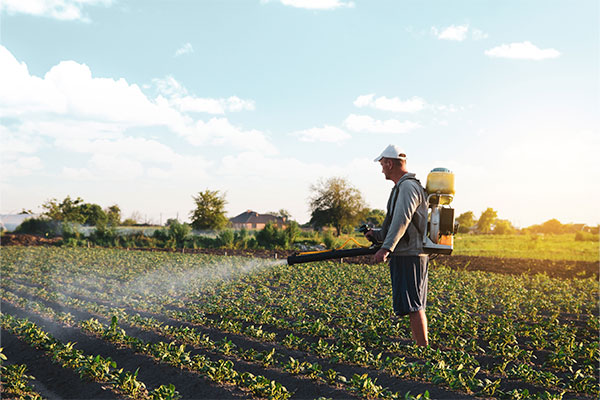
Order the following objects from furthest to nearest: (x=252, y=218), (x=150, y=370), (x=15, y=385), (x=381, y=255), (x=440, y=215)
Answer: (x=252, y=218) → (x=150, y=370) → (x=15, y=385) → (x=440, y=215) → (x=381, y=255)

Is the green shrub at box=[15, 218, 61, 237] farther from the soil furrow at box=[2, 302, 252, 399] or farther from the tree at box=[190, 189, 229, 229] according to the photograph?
the soil furrow at box=[2, 302, 252, 399]

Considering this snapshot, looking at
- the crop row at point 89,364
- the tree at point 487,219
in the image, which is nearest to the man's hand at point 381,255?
the crop row at point 89,364

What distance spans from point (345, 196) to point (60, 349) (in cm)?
4480

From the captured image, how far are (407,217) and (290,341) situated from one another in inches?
118

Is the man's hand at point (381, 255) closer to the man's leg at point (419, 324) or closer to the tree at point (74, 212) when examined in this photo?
the man's leg at point (419, 324)

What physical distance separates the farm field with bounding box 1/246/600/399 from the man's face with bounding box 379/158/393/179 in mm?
2137

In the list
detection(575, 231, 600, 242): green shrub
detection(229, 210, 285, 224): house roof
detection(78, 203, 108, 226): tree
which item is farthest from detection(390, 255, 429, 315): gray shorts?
detection(229, 210, 285, 224): house roof

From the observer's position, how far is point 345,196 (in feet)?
167

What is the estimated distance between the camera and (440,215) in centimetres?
505

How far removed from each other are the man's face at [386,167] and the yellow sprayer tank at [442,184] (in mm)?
424

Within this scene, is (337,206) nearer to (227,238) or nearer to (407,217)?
(227,238)

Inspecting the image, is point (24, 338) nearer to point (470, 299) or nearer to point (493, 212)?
point (470, 299)

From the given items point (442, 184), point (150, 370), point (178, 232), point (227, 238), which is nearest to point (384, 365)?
point (442, 184)

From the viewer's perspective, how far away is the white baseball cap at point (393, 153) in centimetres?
518
